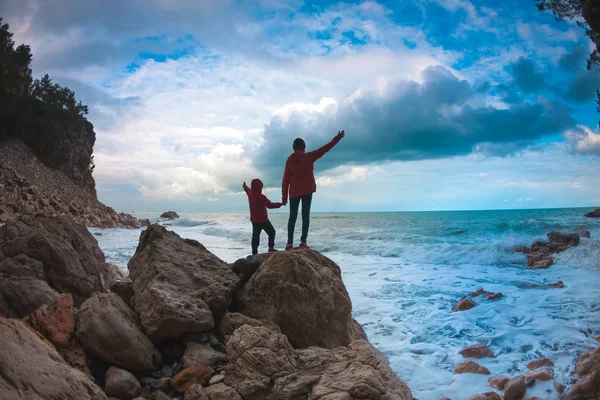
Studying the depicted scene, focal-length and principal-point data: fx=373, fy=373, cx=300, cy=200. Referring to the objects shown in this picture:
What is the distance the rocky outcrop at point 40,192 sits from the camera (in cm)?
1975

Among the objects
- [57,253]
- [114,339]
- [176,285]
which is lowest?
[114,339]

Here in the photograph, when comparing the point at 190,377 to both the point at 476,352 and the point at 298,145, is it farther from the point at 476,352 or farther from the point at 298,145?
the point at 298,145

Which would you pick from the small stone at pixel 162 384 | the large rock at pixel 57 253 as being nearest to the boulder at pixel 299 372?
the small stone at pixel 162 384

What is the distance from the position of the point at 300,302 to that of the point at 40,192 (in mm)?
24855

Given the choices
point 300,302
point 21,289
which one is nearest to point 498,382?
point 300,302

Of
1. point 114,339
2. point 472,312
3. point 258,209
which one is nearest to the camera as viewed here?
point 114,339

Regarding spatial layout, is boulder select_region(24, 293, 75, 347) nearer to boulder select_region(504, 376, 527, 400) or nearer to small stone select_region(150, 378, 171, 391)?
small stone select_region(150, 378, 171, 391)

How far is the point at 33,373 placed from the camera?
2.24 metres

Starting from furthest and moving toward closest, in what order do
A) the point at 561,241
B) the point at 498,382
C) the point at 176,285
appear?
the point at 561,241 → the point at 498,382 → the point at 176,285

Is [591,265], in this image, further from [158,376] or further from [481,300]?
[158,376]

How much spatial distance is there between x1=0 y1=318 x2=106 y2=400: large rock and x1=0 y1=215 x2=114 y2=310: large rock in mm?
2283

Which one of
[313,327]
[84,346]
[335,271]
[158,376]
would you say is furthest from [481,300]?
[84,346]

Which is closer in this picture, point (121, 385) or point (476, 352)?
point (121, 385)

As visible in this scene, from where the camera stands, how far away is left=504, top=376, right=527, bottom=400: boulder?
4297 millimetres
